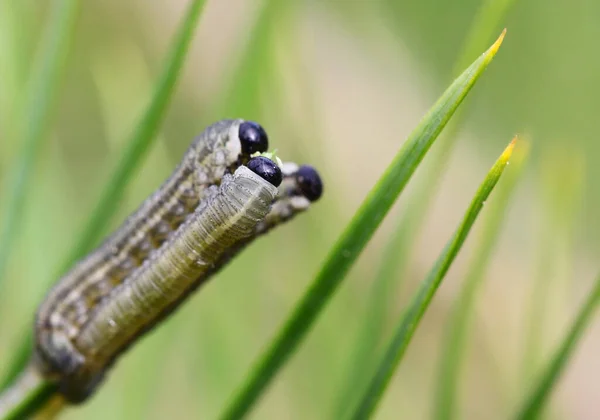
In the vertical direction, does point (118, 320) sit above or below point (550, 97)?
below

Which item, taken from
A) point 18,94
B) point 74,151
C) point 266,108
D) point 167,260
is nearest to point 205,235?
point 167,260

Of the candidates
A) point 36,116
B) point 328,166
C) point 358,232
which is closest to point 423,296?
point 358,232

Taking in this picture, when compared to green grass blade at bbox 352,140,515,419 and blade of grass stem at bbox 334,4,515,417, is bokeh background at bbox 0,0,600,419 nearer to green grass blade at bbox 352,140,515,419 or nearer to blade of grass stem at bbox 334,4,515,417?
blade of grass stem at bbox 334,4,515,417

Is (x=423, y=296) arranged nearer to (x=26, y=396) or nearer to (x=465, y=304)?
(x=465, y=304)

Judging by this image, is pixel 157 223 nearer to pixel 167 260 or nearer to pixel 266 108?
pixel 167 260

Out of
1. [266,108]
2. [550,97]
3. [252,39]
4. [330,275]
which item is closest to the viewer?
[330,275]

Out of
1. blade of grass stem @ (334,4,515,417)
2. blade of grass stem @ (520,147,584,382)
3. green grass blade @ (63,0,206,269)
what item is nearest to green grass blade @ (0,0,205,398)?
green grass blade @ (63,0,206,269)
